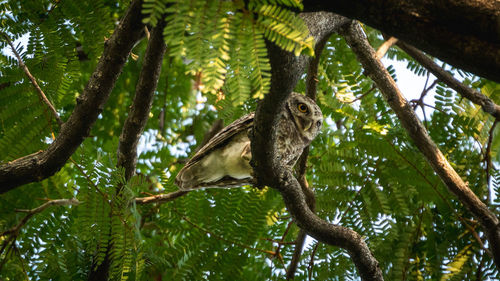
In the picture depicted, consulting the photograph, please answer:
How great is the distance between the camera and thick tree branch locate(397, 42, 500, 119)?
2.86m

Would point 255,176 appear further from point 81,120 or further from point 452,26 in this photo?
point 452,26

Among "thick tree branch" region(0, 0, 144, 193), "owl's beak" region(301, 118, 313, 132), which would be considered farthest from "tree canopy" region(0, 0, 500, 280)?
"owl's beak" region(301, 118, 313, 132)

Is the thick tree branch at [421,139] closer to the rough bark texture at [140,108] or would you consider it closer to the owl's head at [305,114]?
the owl's head at [305,114]

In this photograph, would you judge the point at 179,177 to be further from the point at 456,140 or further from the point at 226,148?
the point at 456,140

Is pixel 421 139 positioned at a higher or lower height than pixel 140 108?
lower

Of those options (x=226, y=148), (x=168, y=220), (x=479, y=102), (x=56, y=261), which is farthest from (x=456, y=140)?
(x=56, y=261)

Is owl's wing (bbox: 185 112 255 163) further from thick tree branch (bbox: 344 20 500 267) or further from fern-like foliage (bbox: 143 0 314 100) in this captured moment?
fern-like foliage (bbox: 143 0 314 100)

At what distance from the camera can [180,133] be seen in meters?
5.33

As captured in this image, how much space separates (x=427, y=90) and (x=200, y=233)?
6.48ft

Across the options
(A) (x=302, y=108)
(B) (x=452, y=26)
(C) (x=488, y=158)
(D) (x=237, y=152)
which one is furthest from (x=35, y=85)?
(C) (x=488, y=158)

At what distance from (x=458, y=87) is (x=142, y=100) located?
2.04 m

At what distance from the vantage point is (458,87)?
3.04m

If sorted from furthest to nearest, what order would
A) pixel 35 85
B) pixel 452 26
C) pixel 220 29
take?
pixel 35 85, pixel 452 26, pixel 220 29

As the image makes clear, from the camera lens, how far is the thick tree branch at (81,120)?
7.15ft
